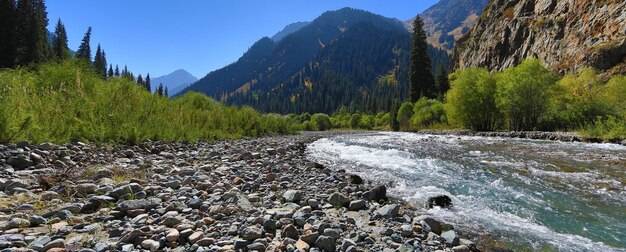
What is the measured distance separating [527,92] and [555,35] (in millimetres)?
22777

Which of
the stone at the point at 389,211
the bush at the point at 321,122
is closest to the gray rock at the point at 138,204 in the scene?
the stone at the point at 389,211

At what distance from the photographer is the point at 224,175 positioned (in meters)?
7.06

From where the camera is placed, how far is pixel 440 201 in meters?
5.80

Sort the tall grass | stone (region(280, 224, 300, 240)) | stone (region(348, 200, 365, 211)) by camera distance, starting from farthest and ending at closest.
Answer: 1. the tall grass
2. stone (region(348, 200, 365, 211))
3. stone (region(280, 224, 300, 240))

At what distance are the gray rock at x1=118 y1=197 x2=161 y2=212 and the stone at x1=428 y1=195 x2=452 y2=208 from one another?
4.62m

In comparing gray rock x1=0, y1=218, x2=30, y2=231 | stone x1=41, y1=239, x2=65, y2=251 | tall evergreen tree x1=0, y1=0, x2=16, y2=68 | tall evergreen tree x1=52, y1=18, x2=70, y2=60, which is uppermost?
tall evergreen tree x1=52, y1=18, x2=70, y2=60

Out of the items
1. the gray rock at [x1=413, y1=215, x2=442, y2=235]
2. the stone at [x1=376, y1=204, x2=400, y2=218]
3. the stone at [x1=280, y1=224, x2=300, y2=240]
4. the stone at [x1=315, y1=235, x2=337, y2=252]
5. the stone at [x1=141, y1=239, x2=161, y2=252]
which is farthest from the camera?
the stone at [x1=376, y1=204, x2=400, y2=218]

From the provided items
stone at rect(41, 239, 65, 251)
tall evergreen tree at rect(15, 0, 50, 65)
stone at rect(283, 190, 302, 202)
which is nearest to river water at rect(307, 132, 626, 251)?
stone at rect(283, 190, 302, 202)

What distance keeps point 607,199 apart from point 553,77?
30.0 meters

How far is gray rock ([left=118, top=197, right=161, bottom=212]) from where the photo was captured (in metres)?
3.98

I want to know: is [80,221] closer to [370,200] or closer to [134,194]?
[134,194]

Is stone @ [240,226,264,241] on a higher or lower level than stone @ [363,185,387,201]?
higher

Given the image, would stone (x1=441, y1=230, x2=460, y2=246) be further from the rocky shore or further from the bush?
the bush

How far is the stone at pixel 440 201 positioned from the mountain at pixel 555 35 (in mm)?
38863
